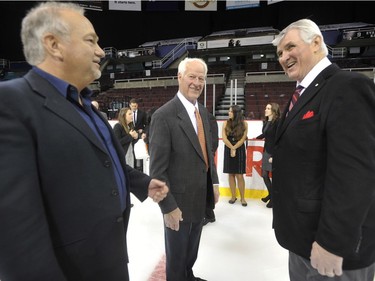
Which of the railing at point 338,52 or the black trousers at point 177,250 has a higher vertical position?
the railing at point 338,52

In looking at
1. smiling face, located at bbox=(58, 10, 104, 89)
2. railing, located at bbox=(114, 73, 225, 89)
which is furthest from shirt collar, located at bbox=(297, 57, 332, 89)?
railing, located at bbox=(114, 73, 225, 89)

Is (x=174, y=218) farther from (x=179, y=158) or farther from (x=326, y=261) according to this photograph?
(x=326, y=261)

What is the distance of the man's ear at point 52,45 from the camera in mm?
845

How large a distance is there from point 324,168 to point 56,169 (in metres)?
0.95

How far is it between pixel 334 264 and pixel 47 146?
1052 millimetres

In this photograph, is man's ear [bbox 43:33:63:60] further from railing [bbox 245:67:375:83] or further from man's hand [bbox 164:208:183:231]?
railing [bbox 245:67:375:83]

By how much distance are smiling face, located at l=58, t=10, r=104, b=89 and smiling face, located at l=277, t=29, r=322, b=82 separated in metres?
0.85

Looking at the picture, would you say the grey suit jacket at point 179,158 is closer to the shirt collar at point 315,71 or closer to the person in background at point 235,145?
the shirt collar at point 315,71

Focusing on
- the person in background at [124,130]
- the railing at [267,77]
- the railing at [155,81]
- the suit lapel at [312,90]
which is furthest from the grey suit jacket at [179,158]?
the railing at [267,77]

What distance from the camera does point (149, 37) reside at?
18328 millimetres

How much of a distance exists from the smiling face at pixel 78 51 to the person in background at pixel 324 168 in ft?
2.75

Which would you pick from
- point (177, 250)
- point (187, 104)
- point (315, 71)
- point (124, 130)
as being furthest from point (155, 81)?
point (315, 71)

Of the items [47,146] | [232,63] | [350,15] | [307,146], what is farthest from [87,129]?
[350,15]

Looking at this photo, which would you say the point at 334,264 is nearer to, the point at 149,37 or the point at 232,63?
the point at 232,63
